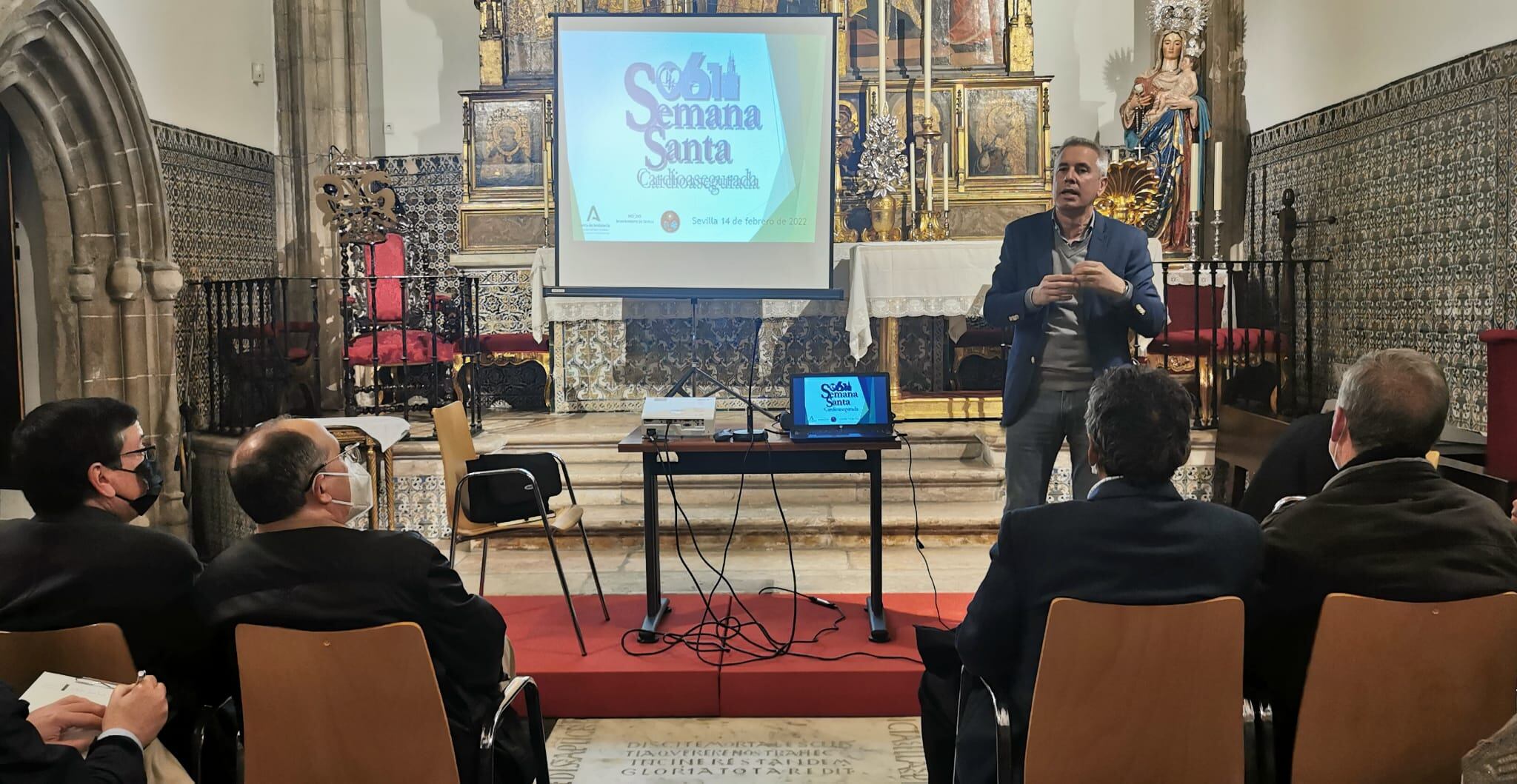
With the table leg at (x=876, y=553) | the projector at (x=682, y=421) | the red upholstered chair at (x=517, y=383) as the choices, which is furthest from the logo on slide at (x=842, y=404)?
the red upholstered chair at (x=517, y=383)

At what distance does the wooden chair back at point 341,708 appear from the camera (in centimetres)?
181

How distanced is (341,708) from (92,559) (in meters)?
0.51

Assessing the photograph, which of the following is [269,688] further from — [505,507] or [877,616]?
[877,616]

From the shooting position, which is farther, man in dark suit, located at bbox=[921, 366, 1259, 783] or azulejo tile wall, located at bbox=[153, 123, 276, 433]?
azulejo tile wall, located at bbox=[153, 123, 276, 433]

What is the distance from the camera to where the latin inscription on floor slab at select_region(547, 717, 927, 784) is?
2.92 metres

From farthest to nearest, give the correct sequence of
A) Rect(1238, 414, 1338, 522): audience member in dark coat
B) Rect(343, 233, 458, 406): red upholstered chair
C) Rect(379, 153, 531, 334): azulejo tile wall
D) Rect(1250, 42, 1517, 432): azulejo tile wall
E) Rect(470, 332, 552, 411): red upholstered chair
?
Rect(379, 153, 531, 334): azulejo tile wall < Rect(470, 332, 552, 411): red upholstered chair < Rect(343, 233, 458, 406): red upholstered chair < Rect(1250, 42, 1517, 432): azulejo tile wall < Rect(1238, 414, 1338, 522): audience member in dark coat

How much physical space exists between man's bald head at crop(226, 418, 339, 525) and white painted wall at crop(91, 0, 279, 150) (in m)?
4.72

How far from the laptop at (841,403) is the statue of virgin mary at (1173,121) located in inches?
167

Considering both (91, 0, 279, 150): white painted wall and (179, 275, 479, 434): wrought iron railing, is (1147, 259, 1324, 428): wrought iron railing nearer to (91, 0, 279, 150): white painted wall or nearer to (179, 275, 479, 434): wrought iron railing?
(179, 275, 479, 434): wrought iron railing

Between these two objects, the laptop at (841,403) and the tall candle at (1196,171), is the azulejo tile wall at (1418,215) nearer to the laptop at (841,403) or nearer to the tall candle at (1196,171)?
the tall candle at (1196,171)

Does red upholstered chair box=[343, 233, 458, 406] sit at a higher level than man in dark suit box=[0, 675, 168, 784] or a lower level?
higher

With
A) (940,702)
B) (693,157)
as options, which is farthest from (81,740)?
(693,157)

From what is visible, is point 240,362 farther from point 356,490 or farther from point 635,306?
point 356,490

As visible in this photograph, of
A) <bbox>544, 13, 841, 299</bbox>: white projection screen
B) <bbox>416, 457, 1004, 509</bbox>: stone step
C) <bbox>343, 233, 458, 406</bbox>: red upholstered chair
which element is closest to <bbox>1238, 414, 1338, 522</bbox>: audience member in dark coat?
<bbox>544, 13, 841, 299</bbox>: white projection screen
